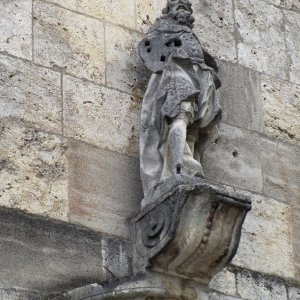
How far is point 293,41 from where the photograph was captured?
10188 millimetres

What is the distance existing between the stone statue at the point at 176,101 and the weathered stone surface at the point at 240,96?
431mm

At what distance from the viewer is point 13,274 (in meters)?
8.08

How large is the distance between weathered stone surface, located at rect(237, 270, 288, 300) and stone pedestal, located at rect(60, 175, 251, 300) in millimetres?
567

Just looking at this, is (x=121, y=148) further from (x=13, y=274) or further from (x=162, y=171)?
(x=13, y=274)

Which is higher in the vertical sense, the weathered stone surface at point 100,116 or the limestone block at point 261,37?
the limestone block at point 261,37

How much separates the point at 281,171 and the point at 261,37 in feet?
3.41

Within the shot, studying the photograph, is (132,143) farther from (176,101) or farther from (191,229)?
(191,229)

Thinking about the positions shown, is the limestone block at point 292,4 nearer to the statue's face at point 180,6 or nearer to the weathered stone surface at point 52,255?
the statue's face at point 180,6

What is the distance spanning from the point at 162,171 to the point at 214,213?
0.47 metres

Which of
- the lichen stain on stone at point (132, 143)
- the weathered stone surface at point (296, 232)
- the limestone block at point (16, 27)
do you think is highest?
the limestone block at point (16, 27)

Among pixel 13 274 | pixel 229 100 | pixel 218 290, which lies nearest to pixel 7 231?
pixel 13 274

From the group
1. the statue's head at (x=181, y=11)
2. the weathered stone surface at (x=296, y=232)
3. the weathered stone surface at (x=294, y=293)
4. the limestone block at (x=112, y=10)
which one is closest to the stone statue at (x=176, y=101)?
the statue's head at (x=181, y=11)

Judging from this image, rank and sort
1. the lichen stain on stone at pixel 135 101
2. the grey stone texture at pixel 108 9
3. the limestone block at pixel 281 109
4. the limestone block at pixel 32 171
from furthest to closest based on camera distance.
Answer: the limestone block at pixel 281 109 → the grey stone texture at pixel 108 9 → the lichen stain on stone at pixel 135 101 → the limestone block at pixel 32 171

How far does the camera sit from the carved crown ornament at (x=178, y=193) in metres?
8.23
